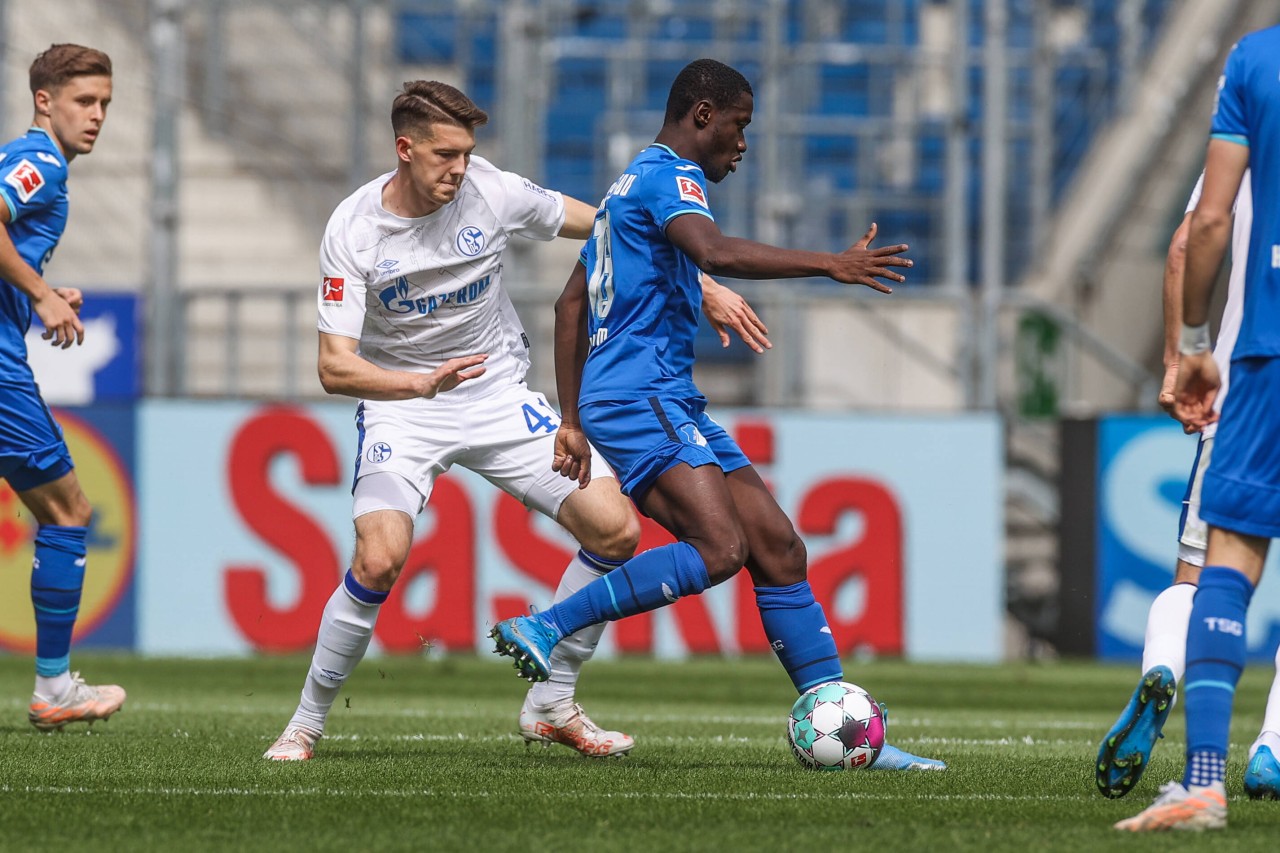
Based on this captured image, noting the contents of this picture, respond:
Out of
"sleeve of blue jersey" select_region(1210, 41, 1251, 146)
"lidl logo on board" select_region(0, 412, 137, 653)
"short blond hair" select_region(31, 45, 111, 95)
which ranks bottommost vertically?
"lidl logo on board" select_region(0, 412, 137, 653)

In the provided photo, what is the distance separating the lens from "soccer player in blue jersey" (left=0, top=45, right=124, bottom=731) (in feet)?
20.8

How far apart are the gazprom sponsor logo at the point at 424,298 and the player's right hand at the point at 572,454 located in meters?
0.54

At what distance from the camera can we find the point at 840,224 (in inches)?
698

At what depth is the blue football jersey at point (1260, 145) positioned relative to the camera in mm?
4020

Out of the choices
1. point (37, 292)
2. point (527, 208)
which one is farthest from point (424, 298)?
point (37, 292)

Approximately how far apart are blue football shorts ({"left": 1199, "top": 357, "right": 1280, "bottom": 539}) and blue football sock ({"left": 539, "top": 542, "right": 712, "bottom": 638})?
1.66m

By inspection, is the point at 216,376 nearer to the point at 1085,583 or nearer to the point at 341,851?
the point at 1085,583

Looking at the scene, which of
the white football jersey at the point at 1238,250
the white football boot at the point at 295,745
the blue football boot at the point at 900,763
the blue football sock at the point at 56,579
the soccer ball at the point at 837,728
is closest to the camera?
the white football jersey at the point at 1238,250

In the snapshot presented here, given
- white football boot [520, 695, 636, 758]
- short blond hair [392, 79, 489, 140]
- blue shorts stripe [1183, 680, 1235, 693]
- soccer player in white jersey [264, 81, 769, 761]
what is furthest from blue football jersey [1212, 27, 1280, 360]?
white football boot [520, 695, 636, 758]

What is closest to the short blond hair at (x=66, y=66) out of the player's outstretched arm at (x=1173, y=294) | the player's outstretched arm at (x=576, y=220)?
the player's outstretched arm at (x=576, y=220)

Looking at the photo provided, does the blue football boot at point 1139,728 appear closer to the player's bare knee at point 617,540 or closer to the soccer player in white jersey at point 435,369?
the soccer player in white jersey at point 435,369

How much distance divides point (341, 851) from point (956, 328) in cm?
1034

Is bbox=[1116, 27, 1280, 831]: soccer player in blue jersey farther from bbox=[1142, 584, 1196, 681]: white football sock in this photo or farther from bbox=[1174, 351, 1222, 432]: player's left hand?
bbox=[1142, 584, 1196, 681]: white football sock

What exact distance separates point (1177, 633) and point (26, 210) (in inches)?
152
